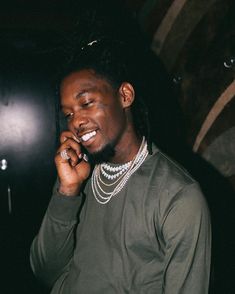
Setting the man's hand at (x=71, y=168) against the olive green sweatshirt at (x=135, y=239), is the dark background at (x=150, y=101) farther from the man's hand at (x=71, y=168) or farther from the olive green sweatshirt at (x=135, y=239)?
the olive green sweatshirt at (x=135, y=239)

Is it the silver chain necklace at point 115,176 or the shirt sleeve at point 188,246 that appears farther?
the silver chain necklace at point 115,176

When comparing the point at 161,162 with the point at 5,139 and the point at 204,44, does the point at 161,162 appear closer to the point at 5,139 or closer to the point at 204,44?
the point at 204,44

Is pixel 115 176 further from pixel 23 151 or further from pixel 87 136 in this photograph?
pixel 23 151

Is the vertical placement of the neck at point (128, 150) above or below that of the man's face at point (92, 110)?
below

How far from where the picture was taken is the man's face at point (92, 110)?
1538 mm

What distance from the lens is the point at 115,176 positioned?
5.33 ft

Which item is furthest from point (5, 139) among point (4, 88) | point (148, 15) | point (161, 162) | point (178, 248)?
point (178, 248)

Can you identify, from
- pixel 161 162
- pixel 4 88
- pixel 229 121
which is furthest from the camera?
pixel 4 88

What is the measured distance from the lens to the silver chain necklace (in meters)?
1.55

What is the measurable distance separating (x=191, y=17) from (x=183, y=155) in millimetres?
953

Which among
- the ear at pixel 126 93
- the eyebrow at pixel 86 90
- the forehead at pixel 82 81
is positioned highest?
the forehead at pixel 82 81

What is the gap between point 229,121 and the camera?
6.79 ft

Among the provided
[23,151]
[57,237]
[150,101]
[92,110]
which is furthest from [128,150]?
[23,151]

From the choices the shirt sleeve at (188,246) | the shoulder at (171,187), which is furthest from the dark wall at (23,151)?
the shirt sleeve at (188,246)
